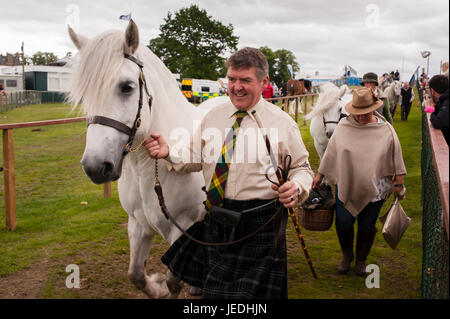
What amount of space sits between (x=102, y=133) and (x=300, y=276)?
294 centimetres

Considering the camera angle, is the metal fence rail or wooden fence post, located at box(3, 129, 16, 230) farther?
the metal fence rail

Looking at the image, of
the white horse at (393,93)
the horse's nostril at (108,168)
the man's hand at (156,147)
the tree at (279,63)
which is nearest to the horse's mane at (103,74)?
the man's hand at (156,147)

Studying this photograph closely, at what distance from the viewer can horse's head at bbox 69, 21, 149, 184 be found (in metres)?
2.05

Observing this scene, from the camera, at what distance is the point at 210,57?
4884 cm

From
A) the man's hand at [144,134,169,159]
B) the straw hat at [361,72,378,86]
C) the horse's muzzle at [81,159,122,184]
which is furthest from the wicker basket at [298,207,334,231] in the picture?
the straw hat at [361,72,378,86]

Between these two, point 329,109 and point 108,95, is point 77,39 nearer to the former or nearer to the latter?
point 108,95

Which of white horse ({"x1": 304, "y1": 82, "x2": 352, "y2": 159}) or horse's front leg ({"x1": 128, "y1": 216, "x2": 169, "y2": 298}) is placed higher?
white horse ({"x1": 304, "y1": 82, "x2": 352, "y2": 159})

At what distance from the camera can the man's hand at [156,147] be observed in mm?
2361

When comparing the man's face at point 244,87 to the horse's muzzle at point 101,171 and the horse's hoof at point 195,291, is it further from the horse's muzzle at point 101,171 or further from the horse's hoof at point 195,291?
the horse's hoof at point 195,291

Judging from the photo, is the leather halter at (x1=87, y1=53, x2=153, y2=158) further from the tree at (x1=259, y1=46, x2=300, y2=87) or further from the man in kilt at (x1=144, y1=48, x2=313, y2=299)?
the tree at (x1=259, y1=46, x2=300, y2=87)

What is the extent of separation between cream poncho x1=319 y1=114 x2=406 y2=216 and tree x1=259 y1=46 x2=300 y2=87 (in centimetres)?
5923
